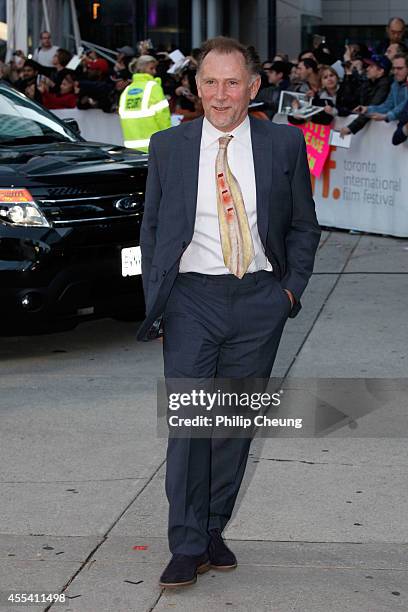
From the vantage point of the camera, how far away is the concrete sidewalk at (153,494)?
4.29 m

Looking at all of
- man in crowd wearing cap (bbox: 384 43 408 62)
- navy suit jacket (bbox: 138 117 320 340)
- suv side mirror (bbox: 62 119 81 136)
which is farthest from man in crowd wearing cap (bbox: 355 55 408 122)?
navy suit jacket (bbox: 138 117 320 340)

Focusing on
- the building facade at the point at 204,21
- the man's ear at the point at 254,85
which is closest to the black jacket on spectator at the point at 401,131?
the man's ear at the point at 254,85

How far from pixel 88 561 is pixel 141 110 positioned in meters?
8.20

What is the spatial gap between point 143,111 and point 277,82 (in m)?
3.56

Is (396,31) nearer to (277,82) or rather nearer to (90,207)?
(277,82)

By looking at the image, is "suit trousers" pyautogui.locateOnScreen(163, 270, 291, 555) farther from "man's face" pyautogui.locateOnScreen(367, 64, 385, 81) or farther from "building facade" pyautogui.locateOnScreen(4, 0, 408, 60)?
"building facade" pyautogui.locateOnScreen(4, 0, 408, 60)

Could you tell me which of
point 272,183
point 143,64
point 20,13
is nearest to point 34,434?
point 272,183

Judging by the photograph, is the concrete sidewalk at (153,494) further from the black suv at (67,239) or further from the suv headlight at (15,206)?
the suv headlight at (15,206)

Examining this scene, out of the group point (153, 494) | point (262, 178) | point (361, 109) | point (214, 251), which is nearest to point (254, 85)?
point (262, 178)

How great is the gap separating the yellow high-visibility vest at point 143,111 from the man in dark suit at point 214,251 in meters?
7.96

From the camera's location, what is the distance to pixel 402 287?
10180mm

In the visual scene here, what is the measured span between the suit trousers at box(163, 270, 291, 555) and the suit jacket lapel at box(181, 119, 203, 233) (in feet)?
0.73

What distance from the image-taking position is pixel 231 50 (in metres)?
4.19

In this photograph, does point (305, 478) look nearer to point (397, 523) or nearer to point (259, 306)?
point (397, 523)
